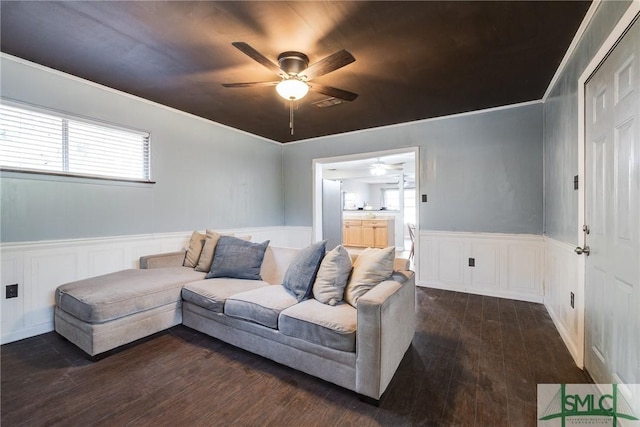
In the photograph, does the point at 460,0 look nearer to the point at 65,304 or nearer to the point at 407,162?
the point at 65,304

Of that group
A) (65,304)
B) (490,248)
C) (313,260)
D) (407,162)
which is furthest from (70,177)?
(407,162)

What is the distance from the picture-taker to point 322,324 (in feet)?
5.80

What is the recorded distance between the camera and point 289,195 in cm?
547

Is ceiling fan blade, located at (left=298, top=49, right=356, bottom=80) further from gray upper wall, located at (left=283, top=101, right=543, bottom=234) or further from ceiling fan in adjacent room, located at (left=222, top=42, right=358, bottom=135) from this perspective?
gray upper wall, located at (left=283, top=101, right=543, bottom=234)

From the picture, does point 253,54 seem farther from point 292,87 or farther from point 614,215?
point 614,215

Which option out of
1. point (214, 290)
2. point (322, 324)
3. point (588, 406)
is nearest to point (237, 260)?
point (214, 290)

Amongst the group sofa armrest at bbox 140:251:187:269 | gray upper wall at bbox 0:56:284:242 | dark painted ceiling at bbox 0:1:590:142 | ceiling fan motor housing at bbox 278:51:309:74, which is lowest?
sofa armrest at bbox 140:251:187:269

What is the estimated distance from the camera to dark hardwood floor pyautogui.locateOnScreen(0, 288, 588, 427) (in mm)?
1530

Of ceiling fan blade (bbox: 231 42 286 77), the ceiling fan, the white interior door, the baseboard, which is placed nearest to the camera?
the white interior door

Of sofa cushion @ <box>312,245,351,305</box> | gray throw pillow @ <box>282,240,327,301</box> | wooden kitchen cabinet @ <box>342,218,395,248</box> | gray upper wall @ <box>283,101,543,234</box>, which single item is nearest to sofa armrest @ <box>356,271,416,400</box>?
sofa cushion @ <box>312,245,351,305</box>

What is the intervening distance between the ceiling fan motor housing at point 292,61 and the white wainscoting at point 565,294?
2713 millimetres

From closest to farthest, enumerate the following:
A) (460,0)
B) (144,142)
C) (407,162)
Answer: (460,0), (144,142), (407,162)

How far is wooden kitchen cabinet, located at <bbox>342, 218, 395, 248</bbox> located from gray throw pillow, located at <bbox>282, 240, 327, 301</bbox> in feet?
17.7

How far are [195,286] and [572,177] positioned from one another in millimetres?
3388
